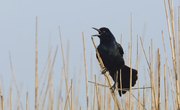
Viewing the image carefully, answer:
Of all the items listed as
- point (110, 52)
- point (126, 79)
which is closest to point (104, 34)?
point (110, 52)

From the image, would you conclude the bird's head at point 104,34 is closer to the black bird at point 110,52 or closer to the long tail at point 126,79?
the black bird at point 110,52

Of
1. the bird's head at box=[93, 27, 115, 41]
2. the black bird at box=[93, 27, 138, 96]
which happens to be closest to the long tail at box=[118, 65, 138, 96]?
the black bird at box=[93, 27, 138, 96]

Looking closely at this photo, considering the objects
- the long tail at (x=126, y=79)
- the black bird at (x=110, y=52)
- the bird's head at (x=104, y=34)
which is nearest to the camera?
the long tail at (x=126, y=79)

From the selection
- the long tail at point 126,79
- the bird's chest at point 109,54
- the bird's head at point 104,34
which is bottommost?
the long tail at point 126,79

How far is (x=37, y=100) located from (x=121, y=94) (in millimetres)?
487

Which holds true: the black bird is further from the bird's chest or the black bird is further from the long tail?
the long tail

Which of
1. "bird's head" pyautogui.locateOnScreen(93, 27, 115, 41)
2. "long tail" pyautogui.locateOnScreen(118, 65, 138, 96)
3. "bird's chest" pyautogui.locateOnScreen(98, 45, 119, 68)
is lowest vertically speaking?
"long tail" pyautogui.locateOnScreen(118, 65, 138, 96)

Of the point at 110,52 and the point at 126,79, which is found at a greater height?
the point at 110,52

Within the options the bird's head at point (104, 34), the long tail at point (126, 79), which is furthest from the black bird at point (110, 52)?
the long tail at point (126, 79)

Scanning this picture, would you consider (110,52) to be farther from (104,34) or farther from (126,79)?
(126,79)

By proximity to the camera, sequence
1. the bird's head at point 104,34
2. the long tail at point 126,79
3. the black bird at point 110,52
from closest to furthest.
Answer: the long tail at point 126,79
the black bird at point 110,52
the bird's head at point 104,34

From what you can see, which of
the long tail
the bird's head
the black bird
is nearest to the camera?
the long tail

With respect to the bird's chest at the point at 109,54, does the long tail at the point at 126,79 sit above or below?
below

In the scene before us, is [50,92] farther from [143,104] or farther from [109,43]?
[109,43]
